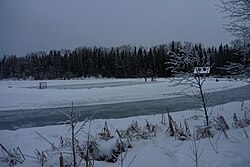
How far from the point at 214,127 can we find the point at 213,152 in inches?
92.5

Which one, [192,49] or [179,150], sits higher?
[192,49]

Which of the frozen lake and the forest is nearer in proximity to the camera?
the frozen lake

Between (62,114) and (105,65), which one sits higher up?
(105,65)

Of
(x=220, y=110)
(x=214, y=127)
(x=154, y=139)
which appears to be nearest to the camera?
(x=154, y=139)

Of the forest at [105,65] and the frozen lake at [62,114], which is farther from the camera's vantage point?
the forest at [105,65]

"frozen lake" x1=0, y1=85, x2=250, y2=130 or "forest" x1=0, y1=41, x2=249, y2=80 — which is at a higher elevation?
"forest" x1=0, y1=41, x2=249, y2=80

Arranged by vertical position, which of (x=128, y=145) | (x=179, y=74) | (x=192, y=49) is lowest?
(x=128, y=145)

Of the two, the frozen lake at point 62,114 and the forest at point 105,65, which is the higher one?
the forest at point 105,65

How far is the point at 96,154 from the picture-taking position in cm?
504

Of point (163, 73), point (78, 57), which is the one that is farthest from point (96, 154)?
point (78, 57)

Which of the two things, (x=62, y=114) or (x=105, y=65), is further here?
(x=105, y=65)

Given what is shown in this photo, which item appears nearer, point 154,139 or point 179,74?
point 154,139

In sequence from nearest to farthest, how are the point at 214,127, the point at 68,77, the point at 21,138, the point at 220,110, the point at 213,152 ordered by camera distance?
the point at 213,152
the point at 214,127
the point at 21,138
the point at 220,110
the point at 68,77

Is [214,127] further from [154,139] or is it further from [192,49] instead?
[192,49]
